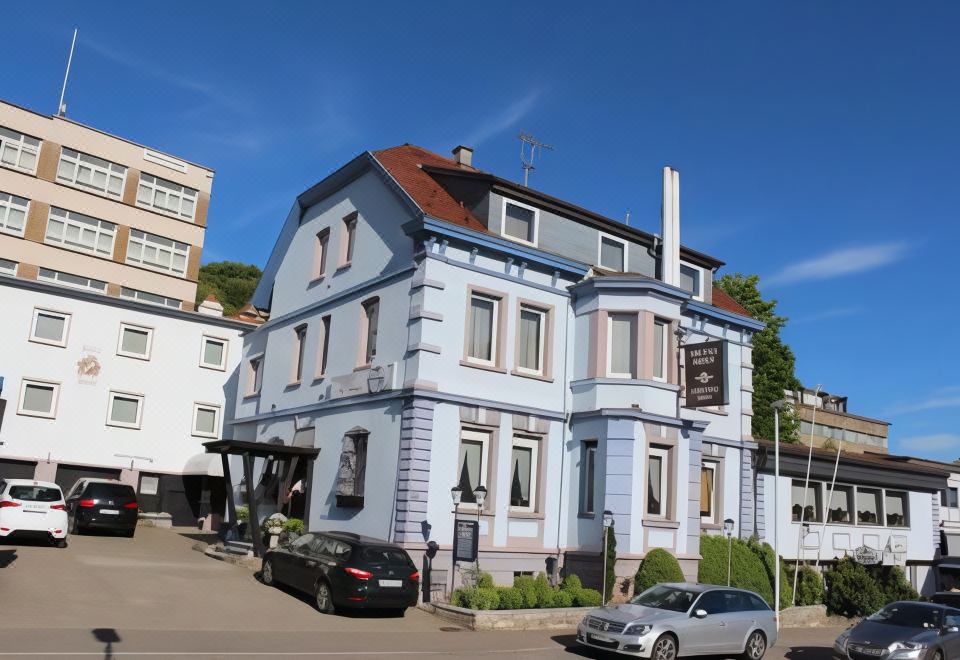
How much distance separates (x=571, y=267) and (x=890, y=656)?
476 inches

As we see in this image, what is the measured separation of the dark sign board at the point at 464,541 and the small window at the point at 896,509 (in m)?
19.8

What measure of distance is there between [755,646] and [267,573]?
10.5 metres

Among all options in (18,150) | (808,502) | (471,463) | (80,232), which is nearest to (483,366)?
(471,463)

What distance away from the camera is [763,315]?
4331 centimetres

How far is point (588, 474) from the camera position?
23.0 m

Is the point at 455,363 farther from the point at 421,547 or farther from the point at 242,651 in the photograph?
the point at 242,651

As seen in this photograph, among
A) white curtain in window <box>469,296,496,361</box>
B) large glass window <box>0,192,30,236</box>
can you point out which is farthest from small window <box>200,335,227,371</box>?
white curtain in window <box>469,296,496,361</box>

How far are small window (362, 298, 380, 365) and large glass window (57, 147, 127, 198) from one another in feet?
92.6

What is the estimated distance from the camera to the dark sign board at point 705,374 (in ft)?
74.7

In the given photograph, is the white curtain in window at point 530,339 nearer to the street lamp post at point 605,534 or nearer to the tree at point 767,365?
the street lamp post at point 605,534

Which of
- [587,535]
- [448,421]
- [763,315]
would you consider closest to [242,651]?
[448,421]

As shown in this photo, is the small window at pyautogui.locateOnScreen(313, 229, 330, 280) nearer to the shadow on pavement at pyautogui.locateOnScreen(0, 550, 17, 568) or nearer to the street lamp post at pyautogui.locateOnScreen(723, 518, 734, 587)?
the shadow on pavement at pyautogui.locateOnScreen(0, 550, 17, 568)

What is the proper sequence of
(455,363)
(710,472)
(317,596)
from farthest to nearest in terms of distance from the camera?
(710,472) < (455,363) < (317,596)

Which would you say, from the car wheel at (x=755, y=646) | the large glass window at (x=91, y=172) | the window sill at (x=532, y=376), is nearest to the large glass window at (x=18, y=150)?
the large glass window at (x=91, y=172)
